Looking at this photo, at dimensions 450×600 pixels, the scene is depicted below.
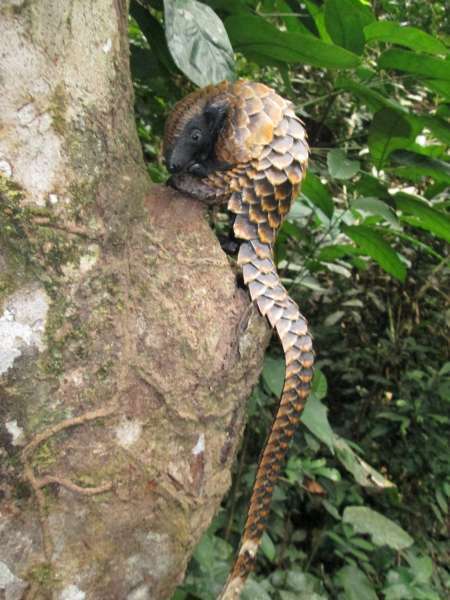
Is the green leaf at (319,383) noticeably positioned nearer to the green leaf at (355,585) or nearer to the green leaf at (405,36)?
the green leaf at (355,585)

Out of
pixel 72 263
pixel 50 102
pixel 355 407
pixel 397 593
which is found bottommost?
pixel 355 407

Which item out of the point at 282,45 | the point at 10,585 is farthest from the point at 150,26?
the point at 10,585

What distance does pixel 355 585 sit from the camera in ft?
5.15

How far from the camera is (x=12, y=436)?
27.6 inches

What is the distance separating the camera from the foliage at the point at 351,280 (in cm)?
107

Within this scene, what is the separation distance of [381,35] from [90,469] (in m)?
0.82

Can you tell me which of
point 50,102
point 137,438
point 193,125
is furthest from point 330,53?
point 137,438

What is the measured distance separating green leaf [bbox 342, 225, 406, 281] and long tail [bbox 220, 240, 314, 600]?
46cm

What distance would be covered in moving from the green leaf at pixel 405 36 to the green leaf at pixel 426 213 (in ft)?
0.99

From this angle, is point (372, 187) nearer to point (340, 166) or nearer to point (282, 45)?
point (340, 166)

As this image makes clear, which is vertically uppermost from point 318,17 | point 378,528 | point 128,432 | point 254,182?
point 318,17

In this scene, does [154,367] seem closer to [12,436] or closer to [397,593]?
[12,436]

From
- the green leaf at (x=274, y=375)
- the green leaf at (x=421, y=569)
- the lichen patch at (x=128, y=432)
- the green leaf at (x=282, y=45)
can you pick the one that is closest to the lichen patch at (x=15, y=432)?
the lichen patch at (x=128, y=432)

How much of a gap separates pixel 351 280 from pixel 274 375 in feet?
4.67
